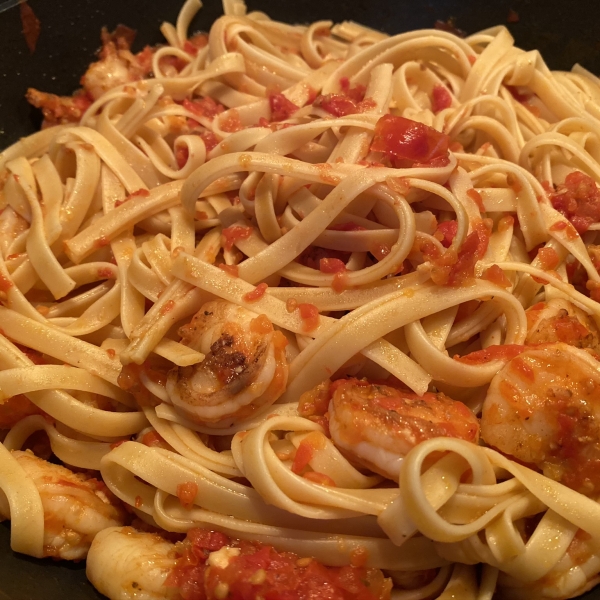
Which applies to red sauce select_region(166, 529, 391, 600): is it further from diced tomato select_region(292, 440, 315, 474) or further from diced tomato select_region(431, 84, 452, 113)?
diced tomato select_region(431, 84, 452, 113)

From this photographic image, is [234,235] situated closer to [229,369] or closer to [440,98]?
[229,369]

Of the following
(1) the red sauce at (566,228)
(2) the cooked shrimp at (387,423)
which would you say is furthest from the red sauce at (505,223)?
(2) the cooked shrimp at (387,423)

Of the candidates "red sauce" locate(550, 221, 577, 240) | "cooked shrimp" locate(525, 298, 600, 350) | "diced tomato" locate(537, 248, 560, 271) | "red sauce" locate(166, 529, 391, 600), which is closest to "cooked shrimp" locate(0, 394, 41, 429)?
"red sauce" locate(166, 529, 391, 600)

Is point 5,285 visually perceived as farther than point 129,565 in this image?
Yes

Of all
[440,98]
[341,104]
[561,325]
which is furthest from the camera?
[440,98]

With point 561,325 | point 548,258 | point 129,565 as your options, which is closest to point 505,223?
point 548,258

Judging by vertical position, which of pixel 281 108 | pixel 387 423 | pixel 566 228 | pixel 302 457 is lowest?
pixel 302 457

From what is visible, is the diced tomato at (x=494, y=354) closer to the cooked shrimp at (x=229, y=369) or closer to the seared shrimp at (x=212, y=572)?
the cooked shrimp at (x=229, y=369)
